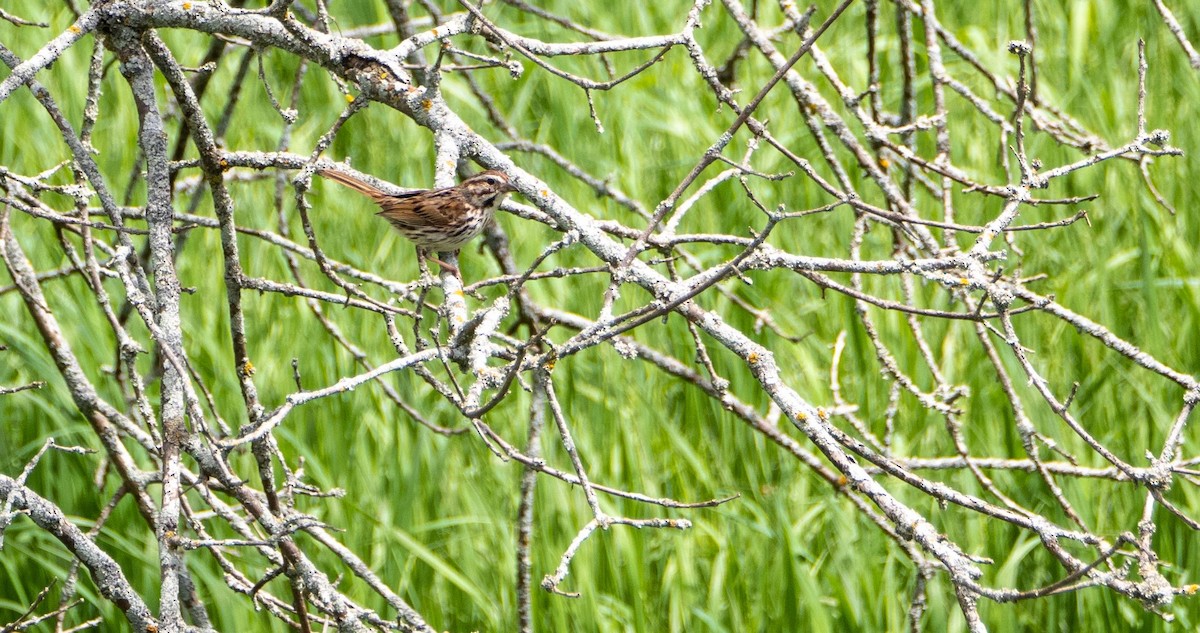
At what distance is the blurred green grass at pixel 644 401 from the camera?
3.75 meters

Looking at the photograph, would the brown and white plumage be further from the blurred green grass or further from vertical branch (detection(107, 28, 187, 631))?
vertical branch (detection(107, 28, 187, 631))

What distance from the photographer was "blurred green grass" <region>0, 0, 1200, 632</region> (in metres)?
3.75

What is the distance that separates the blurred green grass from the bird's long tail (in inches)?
23.9

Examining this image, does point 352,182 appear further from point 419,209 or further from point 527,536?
point 527,536

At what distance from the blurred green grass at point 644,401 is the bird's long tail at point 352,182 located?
0.61 meters

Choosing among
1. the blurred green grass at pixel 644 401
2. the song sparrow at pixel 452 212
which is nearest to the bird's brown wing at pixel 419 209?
the song sparrow at pixel 452 212

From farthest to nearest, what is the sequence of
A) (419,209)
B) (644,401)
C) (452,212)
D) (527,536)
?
1. (644,401)
2. (419,209)
3. (452,212)
4. (527,536)

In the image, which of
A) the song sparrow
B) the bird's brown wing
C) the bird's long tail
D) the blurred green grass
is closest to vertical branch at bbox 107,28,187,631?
the bird's long tail

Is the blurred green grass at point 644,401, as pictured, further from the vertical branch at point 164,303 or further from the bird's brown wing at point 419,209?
the vertical branch at point 164,303

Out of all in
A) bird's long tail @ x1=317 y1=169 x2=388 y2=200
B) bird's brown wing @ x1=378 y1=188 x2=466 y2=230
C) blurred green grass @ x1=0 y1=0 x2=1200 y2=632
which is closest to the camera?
bird's long tail @ x1=317 y1=169 x2=388 y2=200

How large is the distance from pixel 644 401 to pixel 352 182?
1461 mm

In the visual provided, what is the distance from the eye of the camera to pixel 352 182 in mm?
3150

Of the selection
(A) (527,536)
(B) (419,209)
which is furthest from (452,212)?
(A) (527,536)

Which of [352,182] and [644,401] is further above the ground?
[352,182]
